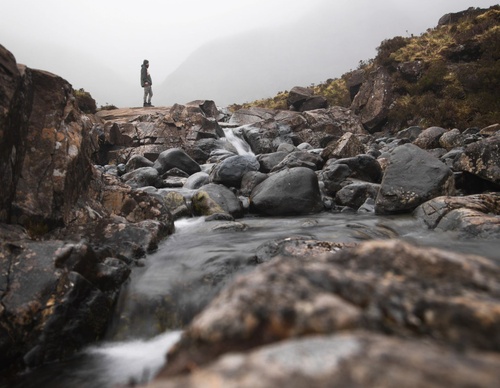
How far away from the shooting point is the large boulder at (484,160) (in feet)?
28.7

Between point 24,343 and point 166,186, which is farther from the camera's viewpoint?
point 166,186

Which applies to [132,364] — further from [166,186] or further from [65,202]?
[166,186]

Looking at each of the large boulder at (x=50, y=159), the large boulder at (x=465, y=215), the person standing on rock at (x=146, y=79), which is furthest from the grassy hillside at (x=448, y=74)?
the large boulder at (x=50, y=159)

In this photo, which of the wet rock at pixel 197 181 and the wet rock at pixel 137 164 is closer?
the wet rock at pixel 197 181

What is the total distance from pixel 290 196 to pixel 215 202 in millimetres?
2163

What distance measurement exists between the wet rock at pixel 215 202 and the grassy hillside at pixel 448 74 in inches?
595

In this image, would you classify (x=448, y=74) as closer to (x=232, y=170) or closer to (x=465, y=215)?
(x=232, y=170)

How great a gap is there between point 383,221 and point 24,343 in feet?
24.4

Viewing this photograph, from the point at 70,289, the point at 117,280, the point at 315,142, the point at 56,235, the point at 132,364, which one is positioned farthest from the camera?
the point at 315,142

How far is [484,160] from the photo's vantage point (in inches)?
353

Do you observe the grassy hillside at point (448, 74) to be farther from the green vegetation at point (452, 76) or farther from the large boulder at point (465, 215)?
the large boulder at point (465, 215)

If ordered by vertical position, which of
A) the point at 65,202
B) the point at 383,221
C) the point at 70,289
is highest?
the point at 65,202

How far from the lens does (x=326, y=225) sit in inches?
323

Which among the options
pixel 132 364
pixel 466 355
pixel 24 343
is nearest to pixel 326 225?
pixel 132 364
